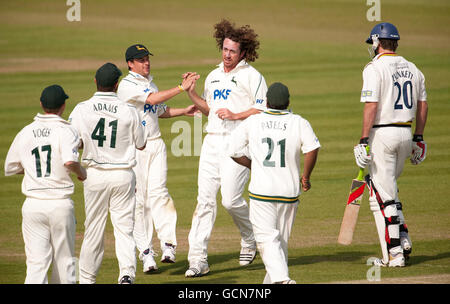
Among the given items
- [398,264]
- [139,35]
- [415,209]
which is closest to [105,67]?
[398,264]

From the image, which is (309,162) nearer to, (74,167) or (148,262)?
(74,167)

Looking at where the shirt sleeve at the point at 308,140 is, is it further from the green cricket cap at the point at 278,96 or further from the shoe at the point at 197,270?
the shoe at the point at 197,270

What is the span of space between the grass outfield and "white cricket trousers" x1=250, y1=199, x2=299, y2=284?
899 mm

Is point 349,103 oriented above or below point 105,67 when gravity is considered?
below

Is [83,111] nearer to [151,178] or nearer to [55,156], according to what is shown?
[55,156]

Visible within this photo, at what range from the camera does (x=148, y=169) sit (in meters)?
9.23

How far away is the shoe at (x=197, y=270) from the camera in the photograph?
830 centimetres

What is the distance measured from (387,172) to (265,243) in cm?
211

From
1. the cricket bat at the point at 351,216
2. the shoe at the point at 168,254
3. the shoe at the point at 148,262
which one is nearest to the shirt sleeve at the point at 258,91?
the cricket bat at the point at 351,216

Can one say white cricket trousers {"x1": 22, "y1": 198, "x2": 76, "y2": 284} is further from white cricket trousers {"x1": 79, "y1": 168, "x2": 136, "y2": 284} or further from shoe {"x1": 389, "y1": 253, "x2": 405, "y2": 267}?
shoe {"x1": 389, "y1": 253, "x2": 405, "y2": 267}

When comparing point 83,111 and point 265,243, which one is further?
point 83,111

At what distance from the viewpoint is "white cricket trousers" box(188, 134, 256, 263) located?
8594 millimetres

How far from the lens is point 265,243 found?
707cm

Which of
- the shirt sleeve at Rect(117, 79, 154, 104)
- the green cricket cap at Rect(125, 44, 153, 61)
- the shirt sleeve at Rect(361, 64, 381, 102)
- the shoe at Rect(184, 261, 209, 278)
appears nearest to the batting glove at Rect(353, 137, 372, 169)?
the shirt sleeve at Rect(361, 64, 381, 102)
